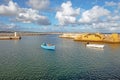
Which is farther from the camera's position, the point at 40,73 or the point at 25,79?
the point at 40,73

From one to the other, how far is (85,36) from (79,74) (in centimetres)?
9465

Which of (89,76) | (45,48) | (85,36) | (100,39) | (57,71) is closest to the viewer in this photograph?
(89,76)

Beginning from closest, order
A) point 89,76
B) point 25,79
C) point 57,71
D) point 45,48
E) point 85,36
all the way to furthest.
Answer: point 25,79 < point 89,76 < point 57,71 < point 45,48 < point 85,36

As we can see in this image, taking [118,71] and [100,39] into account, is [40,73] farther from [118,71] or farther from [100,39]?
[100,39]

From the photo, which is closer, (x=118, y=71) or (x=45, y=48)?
(x=118, y=71)

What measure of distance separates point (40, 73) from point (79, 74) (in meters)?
7.58

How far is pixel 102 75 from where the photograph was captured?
33.8 m

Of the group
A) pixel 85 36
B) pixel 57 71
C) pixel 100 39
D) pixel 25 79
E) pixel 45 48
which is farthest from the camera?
pixel 85 36

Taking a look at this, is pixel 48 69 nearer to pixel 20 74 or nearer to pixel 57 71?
pixel 57 71

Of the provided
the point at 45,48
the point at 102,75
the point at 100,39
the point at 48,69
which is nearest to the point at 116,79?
the point at 102,75

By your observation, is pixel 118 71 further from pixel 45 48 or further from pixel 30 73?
pixel 45 48

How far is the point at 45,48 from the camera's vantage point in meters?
76.9

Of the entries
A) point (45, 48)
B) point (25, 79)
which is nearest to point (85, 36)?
point (45, 48)

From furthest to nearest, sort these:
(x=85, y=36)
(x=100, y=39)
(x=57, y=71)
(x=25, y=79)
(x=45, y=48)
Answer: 1. (x=85, y=36)
2. (x=100, y=39)
3. (x=45, y=48)
4. (x=57, y=71)
5. (x=25, y=79)
